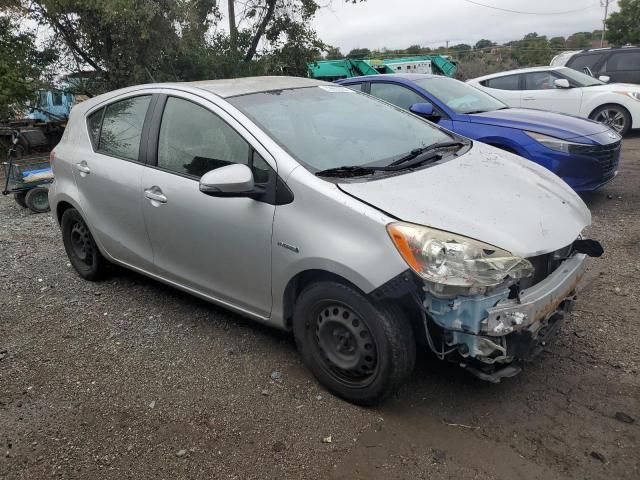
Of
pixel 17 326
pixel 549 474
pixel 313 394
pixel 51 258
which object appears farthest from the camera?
pixel 51 258

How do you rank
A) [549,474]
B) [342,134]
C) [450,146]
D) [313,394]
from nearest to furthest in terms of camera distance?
[549,474] → [313,394] → [342,134] → [450,146]

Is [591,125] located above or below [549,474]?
above

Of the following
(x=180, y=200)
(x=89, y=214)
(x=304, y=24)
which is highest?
(x=304, y=24)

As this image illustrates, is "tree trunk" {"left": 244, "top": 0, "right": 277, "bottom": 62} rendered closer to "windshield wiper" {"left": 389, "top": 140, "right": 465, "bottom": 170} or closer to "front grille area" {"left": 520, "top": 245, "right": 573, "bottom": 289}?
"windshield wiper" {"left": 389, "top": 140, "right": 465, "bottom": 170}

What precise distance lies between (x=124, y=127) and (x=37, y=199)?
14.7 feet

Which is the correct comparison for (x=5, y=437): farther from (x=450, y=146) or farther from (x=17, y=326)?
(x=450, y=146)

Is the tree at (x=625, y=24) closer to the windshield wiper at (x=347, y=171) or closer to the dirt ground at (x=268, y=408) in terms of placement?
the dirt ground at (x=268, y=408)

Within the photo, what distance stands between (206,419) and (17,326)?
2070mm

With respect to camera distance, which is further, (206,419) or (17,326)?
(17,326)

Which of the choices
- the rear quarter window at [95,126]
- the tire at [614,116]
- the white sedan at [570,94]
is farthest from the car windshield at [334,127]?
the tire at [614,116]

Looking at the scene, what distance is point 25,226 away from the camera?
7.04m

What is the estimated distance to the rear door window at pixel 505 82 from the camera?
34.5 ft

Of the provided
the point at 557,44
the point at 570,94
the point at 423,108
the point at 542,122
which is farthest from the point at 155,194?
the point at 557,44

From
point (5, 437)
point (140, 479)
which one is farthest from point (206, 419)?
point (5, 437)
